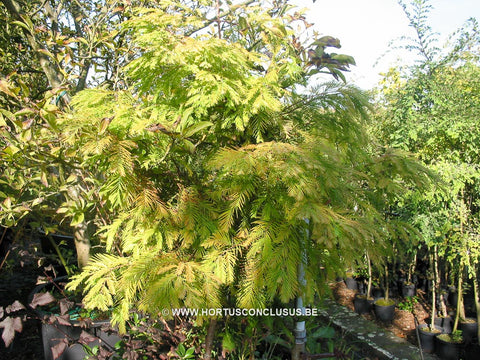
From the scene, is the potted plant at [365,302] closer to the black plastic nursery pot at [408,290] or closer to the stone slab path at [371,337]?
the stone slab path at [371,337]

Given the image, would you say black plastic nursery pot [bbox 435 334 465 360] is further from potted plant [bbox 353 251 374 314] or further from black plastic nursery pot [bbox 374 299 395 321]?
potted plant [bbox 353 251 374 314]

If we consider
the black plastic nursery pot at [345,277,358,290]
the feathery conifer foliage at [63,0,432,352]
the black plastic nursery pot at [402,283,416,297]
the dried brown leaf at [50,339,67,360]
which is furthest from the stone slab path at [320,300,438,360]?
the dried brown leaf at [50,339,67,360]

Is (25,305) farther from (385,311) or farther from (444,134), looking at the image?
(444,134)

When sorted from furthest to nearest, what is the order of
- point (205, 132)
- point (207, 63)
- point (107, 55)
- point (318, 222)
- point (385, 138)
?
point (385, 138) < point (107, 55) < point (205, 132) < point (207, 63) < point (318, 222)

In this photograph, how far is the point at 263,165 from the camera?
1.28m

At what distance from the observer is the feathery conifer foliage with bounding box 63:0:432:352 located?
1.30 metres

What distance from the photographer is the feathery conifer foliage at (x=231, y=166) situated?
1.30m

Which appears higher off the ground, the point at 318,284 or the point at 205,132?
the point at 205,132

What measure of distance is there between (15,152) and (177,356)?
61.5 inches

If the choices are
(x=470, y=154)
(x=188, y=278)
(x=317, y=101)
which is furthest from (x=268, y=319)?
(x=470, y=154)

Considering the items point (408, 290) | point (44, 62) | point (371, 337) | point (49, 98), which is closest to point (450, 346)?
point (371, 337)

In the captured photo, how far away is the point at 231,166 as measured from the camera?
1.24 meters

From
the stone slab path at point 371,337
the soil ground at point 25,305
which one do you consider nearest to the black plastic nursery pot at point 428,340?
the stone slab path at point 371,337

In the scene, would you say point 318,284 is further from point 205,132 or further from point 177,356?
point 177,356
